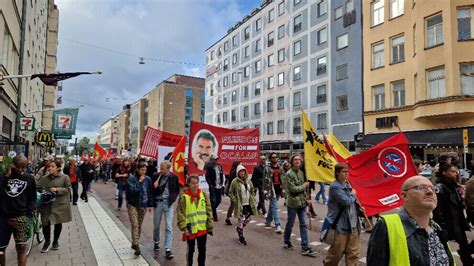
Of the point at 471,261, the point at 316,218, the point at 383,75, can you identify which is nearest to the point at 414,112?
the point at 383,75

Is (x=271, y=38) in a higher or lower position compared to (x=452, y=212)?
higher

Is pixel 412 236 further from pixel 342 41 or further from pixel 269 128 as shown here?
pixel 269 128

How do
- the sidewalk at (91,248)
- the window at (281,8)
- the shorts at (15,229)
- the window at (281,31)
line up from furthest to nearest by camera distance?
the window at (281,8) → the window at (281,31) → the sidewalk at (91,248) → the shorts at (15,229)

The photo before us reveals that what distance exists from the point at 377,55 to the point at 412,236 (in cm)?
2700

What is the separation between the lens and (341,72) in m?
30.7

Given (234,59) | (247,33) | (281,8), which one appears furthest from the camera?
(234,59)

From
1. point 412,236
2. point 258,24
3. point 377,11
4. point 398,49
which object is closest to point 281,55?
point 258,24

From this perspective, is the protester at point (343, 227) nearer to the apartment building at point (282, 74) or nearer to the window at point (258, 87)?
the apartment building at point (282, 74)

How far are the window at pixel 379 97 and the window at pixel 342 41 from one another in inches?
203

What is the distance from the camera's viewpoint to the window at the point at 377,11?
2644 cm

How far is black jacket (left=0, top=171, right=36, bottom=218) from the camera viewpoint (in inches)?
208

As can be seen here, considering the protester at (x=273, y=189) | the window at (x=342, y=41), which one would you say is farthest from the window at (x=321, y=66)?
the protester at (x=273, y=189)

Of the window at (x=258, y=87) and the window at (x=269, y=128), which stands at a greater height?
the window at (x=258, y=87)

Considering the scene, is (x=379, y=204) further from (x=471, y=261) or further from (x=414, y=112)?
(x=414, y=112)
